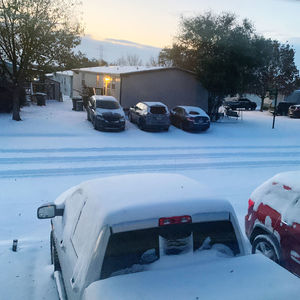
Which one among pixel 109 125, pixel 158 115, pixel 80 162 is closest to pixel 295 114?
pixel 158 115

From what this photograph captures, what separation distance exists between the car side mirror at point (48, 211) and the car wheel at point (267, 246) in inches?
126

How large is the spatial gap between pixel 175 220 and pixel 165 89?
23012 mm

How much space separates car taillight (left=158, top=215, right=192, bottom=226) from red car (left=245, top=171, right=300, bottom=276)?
2.28m

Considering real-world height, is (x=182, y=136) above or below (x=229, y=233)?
below

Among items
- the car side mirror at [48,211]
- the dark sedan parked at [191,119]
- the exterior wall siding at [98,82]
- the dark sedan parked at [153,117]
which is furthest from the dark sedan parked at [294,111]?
the car side mirror at [48,211]

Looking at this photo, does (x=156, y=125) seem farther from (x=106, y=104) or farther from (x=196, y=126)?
(x=106, y=104)

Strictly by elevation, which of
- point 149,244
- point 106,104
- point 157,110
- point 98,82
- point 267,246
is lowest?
point 267,246

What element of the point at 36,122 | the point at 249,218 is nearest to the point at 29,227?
the point at 249,218

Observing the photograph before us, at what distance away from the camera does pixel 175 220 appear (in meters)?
2.87

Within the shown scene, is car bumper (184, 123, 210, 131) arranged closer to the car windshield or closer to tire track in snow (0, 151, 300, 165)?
the car windshield

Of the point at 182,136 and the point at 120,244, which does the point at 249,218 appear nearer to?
the point at 120,244

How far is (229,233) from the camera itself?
3176 mm

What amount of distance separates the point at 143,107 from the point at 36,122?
6627mm

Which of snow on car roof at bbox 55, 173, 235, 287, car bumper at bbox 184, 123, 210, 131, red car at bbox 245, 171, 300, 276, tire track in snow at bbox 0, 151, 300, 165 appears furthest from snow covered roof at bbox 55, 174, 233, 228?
car bumper at bbox 184, 123, 210, 131
